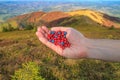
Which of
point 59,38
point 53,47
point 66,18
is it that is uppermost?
point 59,38

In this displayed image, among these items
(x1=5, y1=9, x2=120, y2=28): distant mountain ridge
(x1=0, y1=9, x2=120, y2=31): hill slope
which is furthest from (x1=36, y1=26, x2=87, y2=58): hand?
(x1=5, y1=9, x2=120, y2=28): distant mountain ridge

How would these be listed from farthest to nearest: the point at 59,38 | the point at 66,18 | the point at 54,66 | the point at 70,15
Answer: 1. the point at 70,15
2. the point at 66,18
3. the point at 54,66
4. the point at 59,38

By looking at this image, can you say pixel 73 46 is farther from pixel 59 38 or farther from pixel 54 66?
pixel 54 66

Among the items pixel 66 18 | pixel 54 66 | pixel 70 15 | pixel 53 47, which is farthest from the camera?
pixel 70 15

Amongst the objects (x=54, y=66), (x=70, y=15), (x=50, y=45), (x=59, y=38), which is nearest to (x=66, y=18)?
(x=70, y=15)

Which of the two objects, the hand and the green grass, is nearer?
the hand

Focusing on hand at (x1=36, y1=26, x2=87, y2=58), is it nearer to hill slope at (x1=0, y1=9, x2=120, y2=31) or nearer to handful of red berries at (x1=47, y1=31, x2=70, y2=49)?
handful of red berries at (x1=47, y1=31, x2=70, y2=49)

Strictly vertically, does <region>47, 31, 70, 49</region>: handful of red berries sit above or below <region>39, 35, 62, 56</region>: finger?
above

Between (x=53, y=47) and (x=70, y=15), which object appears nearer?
(x=53, y=47)

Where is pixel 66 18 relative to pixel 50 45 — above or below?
below

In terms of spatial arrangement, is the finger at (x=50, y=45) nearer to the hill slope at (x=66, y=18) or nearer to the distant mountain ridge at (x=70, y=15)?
the hill slope at (x=66, y=18)
